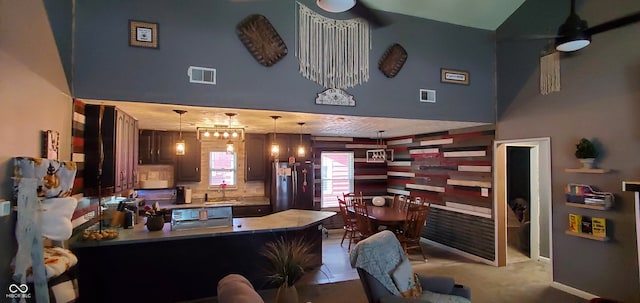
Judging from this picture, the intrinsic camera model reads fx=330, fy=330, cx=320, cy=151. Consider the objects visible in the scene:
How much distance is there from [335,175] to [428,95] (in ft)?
11.4

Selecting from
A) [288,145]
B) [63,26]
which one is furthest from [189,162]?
[63,26]

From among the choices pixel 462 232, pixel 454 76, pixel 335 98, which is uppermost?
pixel 454 76

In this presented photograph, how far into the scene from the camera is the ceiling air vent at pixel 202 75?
11.9ft

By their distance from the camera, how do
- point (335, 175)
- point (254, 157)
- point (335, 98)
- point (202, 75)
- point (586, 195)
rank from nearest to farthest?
1. point (202, 75)
2. point (586, 195)
3. point (335, 98)
4. point (254, 157)
5. point (335, 175)

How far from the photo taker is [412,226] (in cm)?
546

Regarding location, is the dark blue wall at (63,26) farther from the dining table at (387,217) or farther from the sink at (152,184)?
the dining table at (387,217)

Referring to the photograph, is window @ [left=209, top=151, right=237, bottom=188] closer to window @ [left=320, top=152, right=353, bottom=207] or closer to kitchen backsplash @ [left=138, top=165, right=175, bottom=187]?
kitchen backsplash @ [left=138, top=165, right=175, bottom=187]

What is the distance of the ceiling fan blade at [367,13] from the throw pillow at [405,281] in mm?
2114

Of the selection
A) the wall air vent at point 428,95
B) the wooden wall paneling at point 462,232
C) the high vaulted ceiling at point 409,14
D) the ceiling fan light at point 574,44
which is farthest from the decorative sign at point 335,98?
the wooden wall paneling at point 462,232

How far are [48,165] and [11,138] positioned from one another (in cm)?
29

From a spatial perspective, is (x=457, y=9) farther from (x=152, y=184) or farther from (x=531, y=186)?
(x=152, y=184)

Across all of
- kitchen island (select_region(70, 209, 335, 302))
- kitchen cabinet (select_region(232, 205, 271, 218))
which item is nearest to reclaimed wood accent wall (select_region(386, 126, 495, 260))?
kitchen island (select_region(70, 209, 335, 302))

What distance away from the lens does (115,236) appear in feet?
11.1

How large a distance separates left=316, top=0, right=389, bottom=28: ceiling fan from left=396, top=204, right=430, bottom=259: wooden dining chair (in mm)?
3466
